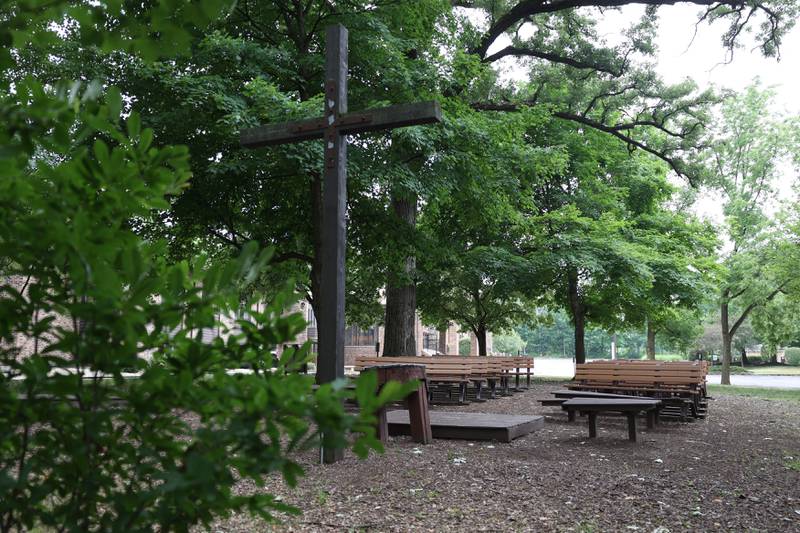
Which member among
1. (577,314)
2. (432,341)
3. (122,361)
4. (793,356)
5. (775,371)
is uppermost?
(577,314)

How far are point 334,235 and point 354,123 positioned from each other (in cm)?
106

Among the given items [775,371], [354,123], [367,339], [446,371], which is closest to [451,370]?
[446,371]

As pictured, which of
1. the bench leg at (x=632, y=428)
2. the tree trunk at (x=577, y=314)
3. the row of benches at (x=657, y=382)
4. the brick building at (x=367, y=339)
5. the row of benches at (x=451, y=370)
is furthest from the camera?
the brick building at (x=367, y=339)

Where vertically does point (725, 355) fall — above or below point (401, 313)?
below

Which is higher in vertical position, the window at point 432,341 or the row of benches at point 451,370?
the window at point 432,341

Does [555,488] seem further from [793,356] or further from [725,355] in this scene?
[793,356]

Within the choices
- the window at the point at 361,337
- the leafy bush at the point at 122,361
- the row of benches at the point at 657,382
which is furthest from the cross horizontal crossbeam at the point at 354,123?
the window at the point at 361,337

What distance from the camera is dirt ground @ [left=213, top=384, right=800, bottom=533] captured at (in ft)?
14.9

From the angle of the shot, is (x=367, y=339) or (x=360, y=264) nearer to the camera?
(x=360, y=264)

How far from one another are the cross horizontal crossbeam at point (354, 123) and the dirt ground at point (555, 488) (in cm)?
313

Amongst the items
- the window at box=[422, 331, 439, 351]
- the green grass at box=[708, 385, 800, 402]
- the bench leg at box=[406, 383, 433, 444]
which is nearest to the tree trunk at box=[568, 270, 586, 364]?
the green grass at box=[708, 385, 800, 402]

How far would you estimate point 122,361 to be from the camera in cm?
128

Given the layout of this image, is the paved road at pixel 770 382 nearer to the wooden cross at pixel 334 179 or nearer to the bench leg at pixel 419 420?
the bench leg at pixel 419 420

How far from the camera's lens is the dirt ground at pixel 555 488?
4539 millimetres
